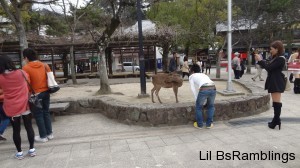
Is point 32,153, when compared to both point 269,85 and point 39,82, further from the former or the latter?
point 269,85

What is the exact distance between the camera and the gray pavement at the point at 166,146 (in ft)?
12.4

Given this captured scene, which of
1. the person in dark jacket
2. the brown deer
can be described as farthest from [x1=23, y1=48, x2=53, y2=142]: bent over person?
the person in dark jacket

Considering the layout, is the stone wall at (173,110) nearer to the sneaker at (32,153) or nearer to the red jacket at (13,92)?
the sneaker at (32,153)

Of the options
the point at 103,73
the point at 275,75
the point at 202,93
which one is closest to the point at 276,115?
the point at 275,75

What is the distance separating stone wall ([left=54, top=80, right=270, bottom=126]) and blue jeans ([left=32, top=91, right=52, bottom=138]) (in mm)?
1608

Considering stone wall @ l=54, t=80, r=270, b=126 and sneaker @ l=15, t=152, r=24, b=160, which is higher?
stone wall @ l=54, t=80, r=270, b=126

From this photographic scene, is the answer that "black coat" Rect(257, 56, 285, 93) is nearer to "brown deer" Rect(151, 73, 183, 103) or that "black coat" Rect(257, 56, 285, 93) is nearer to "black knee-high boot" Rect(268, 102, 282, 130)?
"black knee-high boot" Rect(268, 102, 282, 130)

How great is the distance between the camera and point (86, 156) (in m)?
4.15

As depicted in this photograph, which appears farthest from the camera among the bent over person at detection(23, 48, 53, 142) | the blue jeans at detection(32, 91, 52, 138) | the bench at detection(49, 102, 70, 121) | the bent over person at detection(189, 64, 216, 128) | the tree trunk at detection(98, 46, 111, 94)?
the tree trunk at detection(98, 46, 111, 94)

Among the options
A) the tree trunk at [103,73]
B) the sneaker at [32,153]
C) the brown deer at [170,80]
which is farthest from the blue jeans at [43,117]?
the tree trunk at [103,73]

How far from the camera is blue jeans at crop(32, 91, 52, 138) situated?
477 cm

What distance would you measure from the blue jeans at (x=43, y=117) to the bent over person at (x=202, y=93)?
9.44 ft

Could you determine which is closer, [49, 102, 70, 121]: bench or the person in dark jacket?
the person in dark jacket

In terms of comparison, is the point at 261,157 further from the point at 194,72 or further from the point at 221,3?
the point at 221,3
